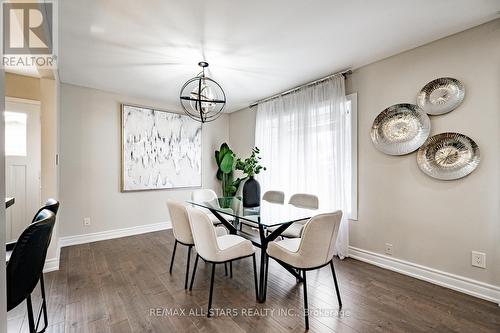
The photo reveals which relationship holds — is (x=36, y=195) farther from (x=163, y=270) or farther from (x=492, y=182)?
(x=492, y=182)

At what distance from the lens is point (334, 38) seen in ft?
7.69

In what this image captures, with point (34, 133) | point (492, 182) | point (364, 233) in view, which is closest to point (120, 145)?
point (34, 133)

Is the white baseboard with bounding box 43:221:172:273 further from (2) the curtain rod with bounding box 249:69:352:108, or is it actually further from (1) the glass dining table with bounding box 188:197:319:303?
(2) the curtain rod with bounding box 249:69:352:108

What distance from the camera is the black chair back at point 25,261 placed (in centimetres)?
119

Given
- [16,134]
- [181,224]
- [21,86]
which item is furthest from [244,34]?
[16,134]

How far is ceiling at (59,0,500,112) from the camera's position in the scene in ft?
6.20

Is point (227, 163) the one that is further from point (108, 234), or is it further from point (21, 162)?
point (21, 162)

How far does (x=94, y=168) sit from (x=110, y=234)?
46.0 inches

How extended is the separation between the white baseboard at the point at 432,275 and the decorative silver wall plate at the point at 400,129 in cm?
130

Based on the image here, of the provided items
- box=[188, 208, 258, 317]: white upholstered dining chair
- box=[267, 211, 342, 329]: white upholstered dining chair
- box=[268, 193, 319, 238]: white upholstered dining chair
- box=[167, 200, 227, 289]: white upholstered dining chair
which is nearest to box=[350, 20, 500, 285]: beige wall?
box=[268, 193, 319, 238]: white upholstered dining chair

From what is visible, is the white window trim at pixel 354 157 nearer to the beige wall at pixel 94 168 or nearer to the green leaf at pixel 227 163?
the green leaf at pixel 227 163

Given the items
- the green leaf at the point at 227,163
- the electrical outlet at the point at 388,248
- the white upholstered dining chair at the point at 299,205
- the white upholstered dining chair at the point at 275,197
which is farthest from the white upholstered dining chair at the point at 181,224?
the green leaf at the point at 227,163

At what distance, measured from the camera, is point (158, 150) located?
14.4 feet

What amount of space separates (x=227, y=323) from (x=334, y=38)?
2.84 meters
